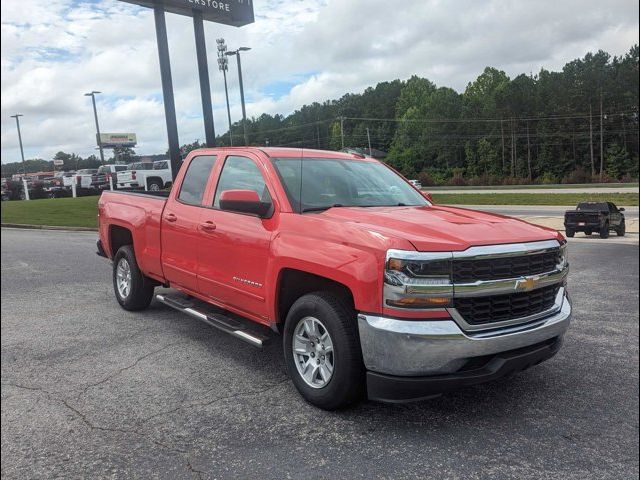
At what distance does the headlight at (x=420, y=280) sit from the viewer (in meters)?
2.82

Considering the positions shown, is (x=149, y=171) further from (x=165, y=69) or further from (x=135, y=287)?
(x=135, y=287)

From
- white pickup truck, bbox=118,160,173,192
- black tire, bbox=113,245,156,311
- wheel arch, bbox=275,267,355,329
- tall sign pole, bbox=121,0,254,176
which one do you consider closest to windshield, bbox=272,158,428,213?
wheel arch, bbox=275,267,355,329

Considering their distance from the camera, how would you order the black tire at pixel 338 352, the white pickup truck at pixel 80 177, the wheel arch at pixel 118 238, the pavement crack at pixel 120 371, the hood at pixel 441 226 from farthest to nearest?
1. the wheel arch at pixel 118 238
2. the pavement crack at pixel 120 371
3. the black tire at pixel 338 352
4. the hood at pixel 441 226
5. the white pickup truck at pixel 80 177

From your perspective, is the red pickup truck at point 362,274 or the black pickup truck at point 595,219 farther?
the black pickup truck at point 595,219

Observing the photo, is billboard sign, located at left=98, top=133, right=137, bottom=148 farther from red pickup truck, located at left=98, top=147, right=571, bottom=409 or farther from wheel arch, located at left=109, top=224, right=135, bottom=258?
wheel arch, located at left=109, top=224, right=135, bottom=258

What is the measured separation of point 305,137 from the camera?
309cm

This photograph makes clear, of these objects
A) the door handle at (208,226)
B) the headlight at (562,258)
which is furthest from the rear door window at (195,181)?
the headlight at (562,258)

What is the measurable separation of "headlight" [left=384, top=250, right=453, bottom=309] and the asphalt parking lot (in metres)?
0.80

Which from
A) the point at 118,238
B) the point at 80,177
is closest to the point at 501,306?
the point at 80,177

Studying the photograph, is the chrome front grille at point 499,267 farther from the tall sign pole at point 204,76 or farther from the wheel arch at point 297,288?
the tall sign pole at point 204,76

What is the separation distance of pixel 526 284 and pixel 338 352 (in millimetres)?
1169

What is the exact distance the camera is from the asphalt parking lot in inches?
100

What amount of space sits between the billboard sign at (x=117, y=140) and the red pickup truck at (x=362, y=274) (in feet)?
2.03

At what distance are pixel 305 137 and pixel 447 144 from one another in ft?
2.94
